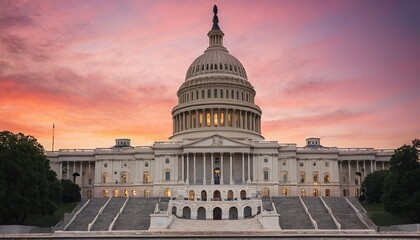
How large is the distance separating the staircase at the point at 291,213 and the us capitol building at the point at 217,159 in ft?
29.0

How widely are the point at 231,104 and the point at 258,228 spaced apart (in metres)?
56.6

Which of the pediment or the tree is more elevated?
the pediment

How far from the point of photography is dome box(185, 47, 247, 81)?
512 ft

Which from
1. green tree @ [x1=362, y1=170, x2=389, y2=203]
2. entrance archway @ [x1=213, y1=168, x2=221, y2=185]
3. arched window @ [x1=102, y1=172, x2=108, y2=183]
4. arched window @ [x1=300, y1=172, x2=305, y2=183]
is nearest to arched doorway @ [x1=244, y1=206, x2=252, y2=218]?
entrance archway @ [x1=213, y1=168, x2=221, y2=185]

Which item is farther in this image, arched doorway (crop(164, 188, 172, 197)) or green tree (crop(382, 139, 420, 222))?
arched doorway (crop(164, 188, 172, 197))

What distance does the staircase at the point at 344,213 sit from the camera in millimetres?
99975

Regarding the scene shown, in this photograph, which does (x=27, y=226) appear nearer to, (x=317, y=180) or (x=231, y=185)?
(x=231, y=185)

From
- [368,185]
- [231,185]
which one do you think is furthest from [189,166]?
[368,185]

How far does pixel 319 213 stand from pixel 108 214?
3788cm

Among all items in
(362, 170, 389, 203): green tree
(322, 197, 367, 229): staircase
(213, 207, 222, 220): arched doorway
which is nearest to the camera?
(322, 197, 367, 229): staircase

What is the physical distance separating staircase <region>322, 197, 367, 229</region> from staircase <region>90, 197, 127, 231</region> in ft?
129

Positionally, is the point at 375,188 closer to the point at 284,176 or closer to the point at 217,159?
the point at 284,176

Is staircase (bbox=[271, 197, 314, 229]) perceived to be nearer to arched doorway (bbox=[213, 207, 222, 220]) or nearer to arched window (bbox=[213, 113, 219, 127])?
arched doorway (bbox=[213, 207, 222, 220])

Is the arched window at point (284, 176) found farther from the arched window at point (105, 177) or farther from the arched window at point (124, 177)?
the arched window at point (105, 177)
